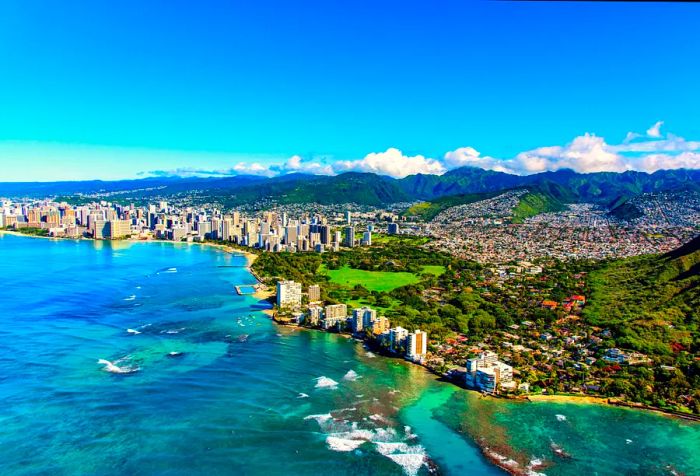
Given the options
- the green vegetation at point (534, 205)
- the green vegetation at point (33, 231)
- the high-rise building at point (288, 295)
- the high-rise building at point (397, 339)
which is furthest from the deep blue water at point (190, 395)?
the green vegetation at point (534, 205)

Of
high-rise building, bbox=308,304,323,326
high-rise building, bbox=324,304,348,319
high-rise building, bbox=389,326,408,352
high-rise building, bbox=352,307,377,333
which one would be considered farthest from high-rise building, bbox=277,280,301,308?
high-rise building, bbox=389,326,408,352

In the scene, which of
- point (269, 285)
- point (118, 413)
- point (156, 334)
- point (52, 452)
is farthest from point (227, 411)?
point (269, 285)

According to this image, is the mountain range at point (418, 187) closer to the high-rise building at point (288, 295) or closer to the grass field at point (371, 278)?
the grass field at point (371, 278)

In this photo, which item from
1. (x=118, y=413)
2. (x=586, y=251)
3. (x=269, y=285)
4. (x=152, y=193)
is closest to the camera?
(x=118, y=413)

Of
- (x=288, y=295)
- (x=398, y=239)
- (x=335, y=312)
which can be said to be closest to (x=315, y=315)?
(x=335, y=312)

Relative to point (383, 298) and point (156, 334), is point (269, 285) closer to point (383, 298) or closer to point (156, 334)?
point (383, 298)

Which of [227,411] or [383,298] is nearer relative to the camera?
[227,411]
